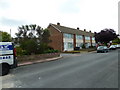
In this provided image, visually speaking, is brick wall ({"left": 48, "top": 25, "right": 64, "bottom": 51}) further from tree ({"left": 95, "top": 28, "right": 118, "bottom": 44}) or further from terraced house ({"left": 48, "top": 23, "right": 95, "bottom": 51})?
tree ({"left": 95, "top": 28, "right": 118, "bottom": 44})

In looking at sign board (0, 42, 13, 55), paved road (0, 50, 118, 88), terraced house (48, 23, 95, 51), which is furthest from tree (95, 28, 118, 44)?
sign board (0, 42, 13, 55)

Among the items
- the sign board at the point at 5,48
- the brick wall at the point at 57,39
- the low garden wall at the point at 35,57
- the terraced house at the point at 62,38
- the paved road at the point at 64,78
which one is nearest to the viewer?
the paved road at the point at 64,78

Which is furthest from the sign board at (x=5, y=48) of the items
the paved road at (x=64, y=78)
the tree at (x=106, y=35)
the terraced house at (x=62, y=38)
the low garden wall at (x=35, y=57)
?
the tree at (x=106, y=35)

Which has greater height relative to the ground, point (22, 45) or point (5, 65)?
point (22, 45)

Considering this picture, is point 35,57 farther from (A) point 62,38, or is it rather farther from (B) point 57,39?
(B) point 57,39

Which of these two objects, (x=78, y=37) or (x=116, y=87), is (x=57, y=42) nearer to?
(x=78, y=37)

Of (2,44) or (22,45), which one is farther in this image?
(22,45)

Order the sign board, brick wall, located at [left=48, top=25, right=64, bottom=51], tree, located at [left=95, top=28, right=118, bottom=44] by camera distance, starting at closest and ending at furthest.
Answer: the sign board → brick wall, located at [left=48, top=25, right=64, bottom=51] → tree, located at [left=95, top=28, right=118, bottom=44]

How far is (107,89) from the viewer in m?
4.57

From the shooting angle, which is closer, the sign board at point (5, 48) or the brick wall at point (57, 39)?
the sign board at point (5, 48)

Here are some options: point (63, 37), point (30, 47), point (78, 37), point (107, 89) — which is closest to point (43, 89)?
point (107, 89)

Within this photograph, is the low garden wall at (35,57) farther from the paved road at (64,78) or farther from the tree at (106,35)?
the tree at (106,35)

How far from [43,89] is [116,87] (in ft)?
10.3

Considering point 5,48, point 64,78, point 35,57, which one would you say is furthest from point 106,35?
point 5,48
